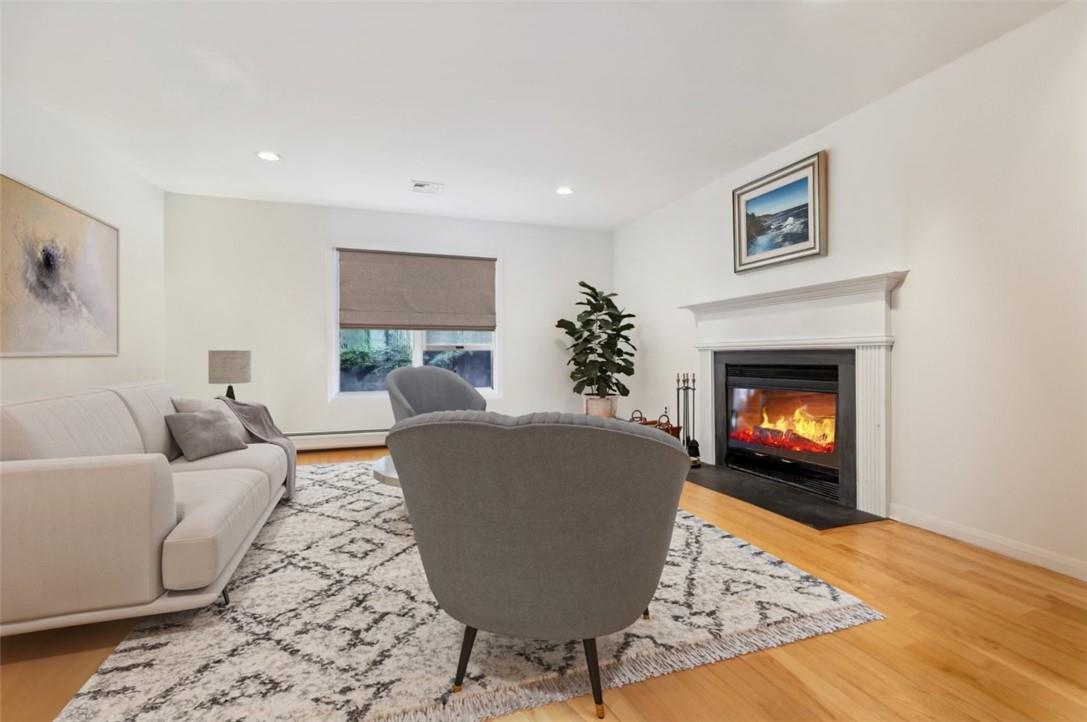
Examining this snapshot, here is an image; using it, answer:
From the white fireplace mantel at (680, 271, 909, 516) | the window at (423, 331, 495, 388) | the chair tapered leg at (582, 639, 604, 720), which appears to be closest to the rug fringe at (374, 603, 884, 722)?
the chair tapered leg at (582, 639, 604, 720)

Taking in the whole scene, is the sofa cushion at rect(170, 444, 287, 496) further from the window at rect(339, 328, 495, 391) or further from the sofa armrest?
the window at rect(339, 328, 495, 391)

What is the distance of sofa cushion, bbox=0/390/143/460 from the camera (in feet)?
5.98

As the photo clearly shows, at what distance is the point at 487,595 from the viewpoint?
1.35m

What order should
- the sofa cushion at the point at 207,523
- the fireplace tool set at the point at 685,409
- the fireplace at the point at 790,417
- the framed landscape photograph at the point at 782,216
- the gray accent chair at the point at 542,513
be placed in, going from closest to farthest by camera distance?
the gray accent chair at the point at 542,513 < the sofa cushion at the point at 207,523 < the fireplace at the point at 790,417 < the framed landscape photograph at the point at 782,216 < the fireplace tool set at the point at 685,409

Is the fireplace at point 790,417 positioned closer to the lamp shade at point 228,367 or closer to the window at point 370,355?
the window at point 370,355

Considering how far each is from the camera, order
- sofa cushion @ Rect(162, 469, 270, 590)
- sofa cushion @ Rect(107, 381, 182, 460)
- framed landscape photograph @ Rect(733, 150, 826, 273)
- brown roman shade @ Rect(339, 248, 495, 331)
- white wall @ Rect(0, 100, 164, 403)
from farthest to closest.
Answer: brown roman shade @ Rect(339, 248, 495, 331) < framed landscape photograph @ Rect(733, 150, 826, 273) < white wall @ Rect(0, 100, 164, 403) < sofa cushion @ Rect(107, 381, 182, 460) < sofa cushion @ Rect(162, 469, 270, 590)

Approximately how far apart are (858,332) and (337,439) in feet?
15.6

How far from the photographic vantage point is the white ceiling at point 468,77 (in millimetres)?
2229

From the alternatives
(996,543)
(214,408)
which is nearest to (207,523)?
(214,408)

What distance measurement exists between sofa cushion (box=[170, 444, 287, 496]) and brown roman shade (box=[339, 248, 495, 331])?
2.43 meters

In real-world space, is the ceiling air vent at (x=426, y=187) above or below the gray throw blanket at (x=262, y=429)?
above

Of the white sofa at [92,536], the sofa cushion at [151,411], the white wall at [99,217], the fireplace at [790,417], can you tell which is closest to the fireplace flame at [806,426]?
the fireplace at [790,417]

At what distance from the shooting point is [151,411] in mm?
2762

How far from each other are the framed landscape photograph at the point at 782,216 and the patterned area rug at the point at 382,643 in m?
2.21
